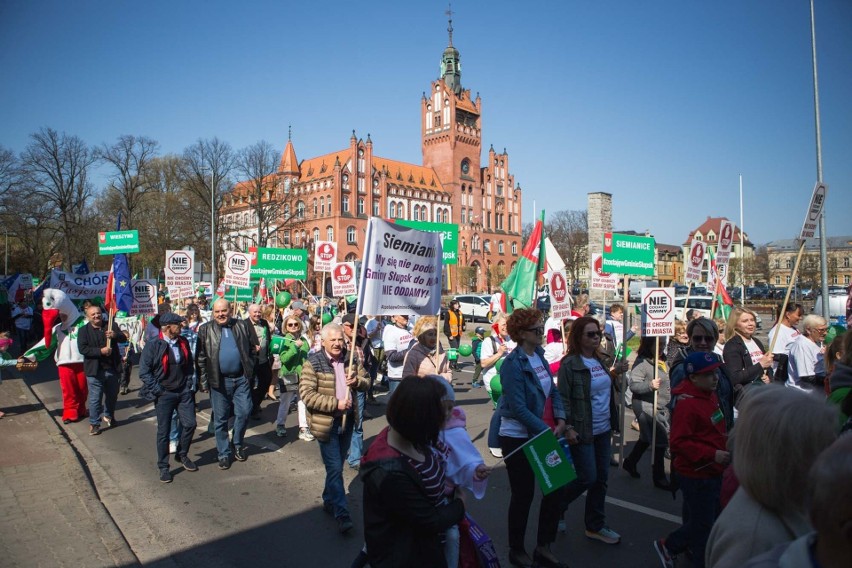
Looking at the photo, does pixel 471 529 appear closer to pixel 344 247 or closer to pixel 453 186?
pixel 344 247

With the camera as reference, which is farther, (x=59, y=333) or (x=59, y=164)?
(x=59, y=164)

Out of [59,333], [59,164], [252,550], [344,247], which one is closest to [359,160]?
[344,247]

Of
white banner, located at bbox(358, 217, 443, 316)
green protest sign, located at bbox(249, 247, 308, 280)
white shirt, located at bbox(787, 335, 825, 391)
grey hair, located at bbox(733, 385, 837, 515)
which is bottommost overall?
white shirt, located at bbox(787, 335, 825, 391)

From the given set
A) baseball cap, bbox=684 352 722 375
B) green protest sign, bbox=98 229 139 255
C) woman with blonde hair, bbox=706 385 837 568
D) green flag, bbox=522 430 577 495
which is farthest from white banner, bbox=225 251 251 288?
woman with blonde hair, bbox=706 385 837 568

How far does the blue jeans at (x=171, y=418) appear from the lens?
6.71m

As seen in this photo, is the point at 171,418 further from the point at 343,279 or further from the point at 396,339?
the point at 343,279

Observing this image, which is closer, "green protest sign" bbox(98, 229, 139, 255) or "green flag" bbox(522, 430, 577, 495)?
"green flag" bbox(522, 430, 577, 495)

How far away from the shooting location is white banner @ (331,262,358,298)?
12773 mm

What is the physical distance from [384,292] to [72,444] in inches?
220

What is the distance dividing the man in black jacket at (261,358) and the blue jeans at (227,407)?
2.04 meters

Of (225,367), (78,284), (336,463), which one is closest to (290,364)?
(225,367)

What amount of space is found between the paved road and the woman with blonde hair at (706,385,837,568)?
286cm

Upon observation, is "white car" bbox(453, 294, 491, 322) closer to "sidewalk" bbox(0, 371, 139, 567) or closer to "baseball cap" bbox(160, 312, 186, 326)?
"sidewalk" bbox(0, 371, 139, 567)

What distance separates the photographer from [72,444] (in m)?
8.23
